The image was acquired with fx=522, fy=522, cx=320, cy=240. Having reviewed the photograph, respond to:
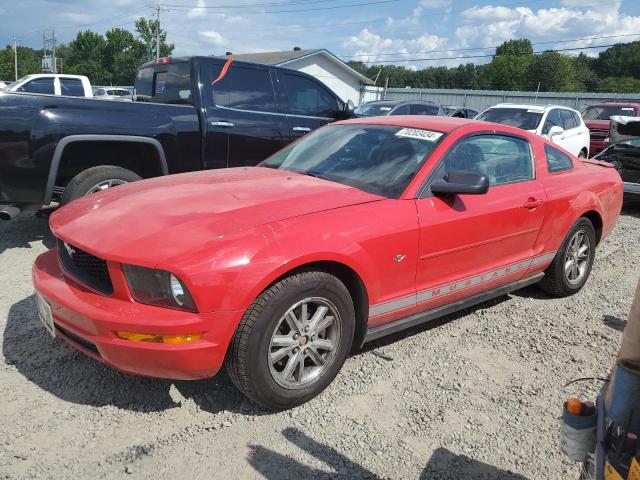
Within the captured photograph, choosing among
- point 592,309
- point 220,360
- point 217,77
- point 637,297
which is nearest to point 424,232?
point 220,360

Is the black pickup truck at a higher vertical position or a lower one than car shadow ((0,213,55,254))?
higher

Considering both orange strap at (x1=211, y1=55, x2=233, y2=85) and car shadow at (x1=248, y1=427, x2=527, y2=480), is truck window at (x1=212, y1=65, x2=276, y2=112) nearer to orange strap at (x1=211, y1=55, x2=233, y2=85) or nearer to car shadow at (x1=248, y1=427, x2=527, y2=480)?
orange strap at (x1=211, y1=55, x2=233, y2=85)

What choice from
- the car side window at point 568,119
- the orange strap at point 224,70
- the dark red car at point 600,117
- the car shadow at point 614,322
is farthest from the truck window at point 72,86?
the dark red car at point 600,117

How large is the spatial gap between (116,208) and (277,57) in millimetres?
34857

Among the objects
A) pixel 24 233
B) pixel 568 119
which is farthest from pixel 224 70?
pixel 568 119

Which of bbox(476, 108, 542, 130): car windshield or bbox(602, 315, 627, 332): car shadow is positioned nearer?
bbox(602, 315, 627, 332): car shadow

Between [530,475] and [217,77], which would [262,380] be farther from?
[217,77]

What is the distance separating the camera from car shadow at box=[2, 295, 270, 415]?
288 centimetres

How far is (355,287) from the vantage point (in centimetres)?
301

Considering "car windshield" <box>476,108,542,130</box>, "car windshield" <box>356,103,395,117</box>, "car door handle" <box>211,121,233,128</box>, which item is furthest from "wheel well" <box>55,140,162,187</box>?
"car windshield" <box>356,103,395,117</box>

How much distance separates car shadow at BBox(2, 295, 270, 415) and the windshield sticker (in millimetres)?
2035

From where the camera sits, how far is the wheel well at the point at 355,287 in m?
2.84

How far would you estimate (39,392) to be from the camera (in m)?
2.91

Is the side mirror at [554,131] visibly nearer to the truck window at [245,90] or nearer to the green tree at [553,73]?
the truck window at [245,90]
